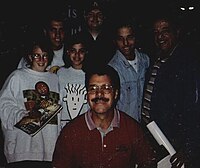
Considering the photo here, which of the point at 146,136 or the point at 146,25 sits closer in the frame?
the point at 146,136

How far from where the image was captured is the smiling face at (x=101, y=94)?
112 inches

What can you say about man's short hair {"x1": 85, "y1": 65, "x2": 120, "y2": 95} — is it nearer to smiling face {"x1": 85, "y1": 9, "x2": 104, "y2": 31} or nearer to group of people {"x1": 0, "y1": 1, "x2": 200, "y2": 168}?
group of people {"x1": 0, "y1": 1, "x2": 200, "y2": 168}

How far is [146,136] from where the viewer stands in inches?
111

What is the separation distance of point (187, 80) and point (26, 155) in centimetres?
108

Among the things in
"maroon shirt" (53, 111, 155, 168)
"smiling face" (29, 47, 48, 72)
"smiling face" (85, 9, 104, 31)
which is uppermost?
"smiling face" (85, 9, 104, 31)

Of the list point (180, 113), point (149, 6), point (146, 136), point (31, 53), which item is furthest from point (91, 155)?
point (149, 6)

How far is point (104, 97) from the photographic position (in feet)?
9.37

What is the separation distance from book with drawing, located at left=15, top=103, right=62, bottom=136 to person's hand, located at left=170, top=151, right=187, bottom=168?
0.90m

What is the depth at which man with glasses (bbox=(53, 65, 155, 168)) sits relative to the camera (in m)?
2.75

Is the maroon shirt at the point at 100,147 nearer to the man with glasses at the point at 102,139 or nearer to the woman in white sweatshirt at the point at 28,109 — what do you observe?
the man with glasses at the point at 102,139

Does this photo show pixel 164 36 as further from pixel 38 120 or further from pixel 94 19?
pixel 38 120

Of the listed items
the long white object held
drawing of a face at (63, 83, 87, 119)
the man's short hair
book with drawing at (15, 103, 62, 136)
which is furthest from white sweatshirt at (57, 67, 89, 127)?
the long white object held

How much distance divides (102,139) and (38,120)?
623mm

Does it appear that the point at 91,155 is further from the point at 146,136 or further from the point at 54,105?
the point at 54,105
